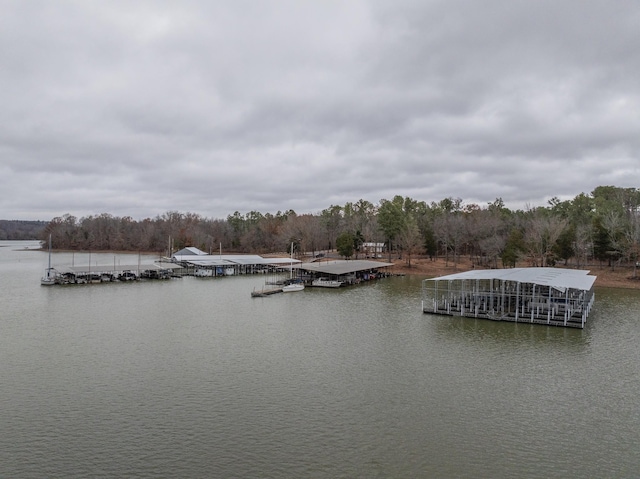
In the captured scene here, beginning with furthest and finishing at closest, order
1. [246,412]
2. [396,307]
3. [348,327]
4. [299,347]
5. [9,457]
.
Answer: [396,307], [348,327], [299,347], [246,412], [9,457]

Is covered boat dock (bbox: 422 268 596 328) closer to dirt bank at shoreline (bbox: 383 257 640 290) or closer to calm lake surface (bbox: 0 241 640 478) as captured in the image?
calm lake surface (bbox: 0 241 640 478)

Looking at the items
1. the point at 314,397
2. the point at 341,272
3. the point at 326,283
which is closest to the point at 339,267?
the point at 341,272

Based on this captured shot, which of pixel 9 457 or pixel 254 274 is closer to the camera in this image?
pixel 9 457

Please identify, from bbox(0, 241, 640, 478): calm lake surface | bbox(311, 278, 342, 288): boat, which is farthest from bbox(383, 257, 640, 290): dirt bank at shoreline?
bbox(0, 241, 640, 478): calm lake surface

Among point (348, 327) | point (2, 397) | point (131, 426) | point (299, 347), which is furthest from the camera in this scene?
point (348, 327)

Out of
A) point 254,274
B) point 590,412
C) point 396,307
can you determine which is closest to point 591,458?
point 590,412

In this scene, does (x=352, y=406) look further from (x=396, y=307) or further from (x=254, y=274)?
(x=254, y=274)
